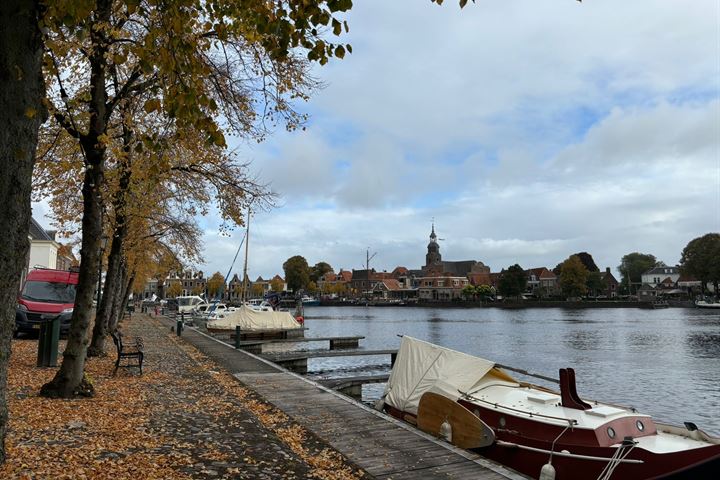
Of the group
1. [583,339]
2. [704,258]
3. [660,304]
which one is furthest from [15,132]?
[660,304]

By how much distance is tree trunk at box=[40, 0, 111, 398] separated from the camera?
433 inches

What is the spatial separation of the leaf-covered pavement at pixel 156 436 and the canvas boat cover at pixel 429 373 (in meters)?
3.95

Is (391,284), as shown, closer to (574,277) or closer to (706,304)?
(574,277)

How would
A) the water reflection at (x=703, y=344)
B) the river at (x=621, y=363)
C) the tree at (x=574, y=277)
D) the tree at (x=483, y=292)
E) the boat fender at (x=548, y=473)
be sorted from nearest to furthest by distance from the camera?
1. the boat fender at (x=548, y=473)
2. the river at (x=621, y=363)
3. the water reflection at (x=703, y=344)
4. the tree at (x=574, y=277)
5. the tree at (x=483, y=292)

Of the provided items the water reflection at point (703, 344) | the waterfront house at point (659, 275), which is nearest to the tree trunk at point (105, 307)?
the water reflection at point (703, 344)

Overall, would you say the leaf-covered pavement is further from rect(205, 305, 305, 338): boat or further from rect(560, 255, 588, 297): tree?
rect(560, 255, 588, 297): tree

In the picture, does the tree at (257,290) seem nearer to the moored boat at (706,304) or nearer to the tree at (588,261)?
the tree at (588,261)

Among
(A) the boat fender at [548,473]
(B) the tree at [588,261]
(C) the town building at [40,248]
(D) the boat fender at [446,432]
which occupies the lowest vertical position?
(A) the boat fender at [548,473]

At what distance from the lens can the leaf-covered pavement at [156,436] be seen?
272 inches

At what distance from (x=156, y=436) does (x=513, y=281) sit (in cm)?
14605

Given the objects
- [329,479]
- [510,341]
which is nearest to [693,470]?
[329,479]

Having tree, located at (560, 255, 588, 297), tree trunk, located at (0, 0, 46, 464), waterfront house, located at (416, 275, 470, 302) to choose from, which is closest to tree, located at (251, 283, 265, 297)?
waterfront house, located at (416, 275, 470, 302)

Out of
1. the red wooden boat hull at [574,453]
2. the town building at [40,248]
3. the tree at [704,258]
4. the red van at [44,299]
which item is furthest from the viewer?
the tree at [704,258]

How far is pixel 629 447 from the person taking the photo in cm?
919
